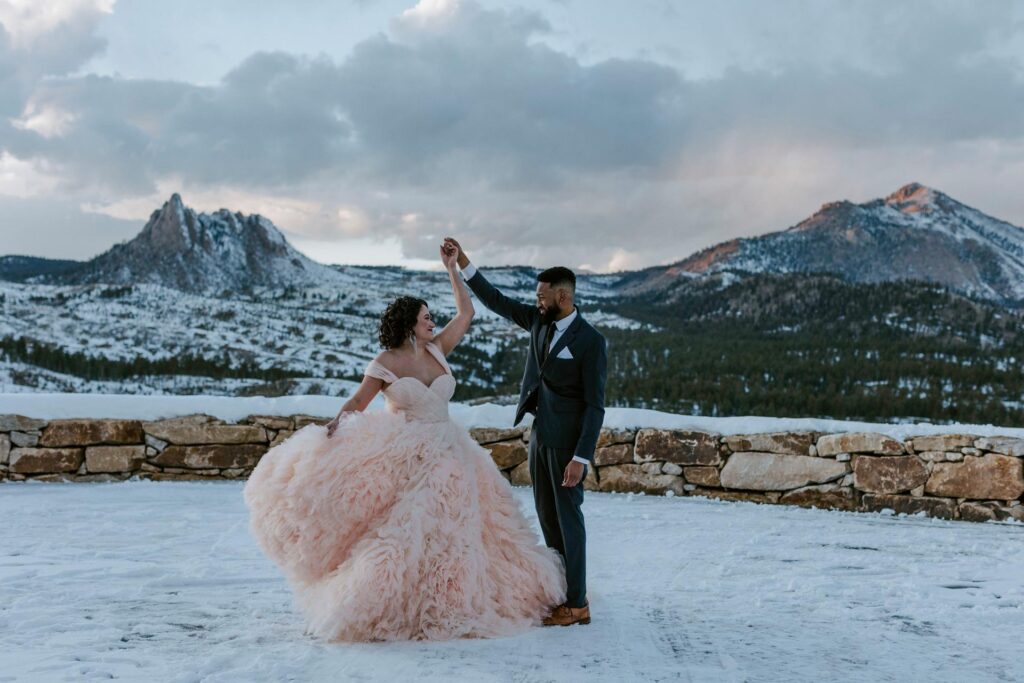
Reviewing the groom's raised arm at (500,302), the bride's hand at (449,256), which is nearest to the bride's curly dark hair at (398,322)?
the bride's hand at (449,256)

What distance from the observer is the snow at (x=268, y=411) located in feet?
26.5

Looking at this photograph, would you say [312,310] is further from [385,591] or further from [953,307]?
[385,591]

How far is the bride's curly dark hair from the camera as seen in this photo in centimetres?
421

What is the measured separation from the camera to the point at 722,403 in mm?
82312

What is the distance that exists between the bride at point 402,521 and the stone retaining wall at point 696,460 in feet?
13.9

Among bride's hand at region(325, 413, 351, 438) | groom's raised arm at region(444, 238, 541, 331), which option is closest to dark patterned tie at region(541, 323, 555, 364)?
groom's raised arm at region(444, 238, 541, 331)

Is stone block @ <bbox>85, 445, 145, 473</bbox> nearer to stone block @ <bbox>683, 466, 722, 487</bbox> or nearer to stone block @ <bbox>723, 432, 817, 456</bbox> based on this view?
stone block @ <bbox>683, 466, 722, 487</bbox>

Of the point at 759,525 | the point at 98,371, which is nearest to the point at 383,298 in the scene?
the point at 98,371

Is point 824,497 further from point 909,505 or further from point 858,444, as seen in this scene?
point 909,505

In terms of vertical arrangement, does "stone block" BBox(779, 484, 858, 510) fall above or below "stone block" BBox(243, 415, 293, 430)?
below

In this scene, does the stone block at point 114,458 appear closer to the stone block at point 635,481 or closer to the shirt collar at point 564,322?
the stone block at point 635,481

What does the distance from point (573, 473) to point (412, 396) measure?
35.5 inches

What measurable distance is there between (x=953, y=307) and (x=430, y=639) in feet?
500

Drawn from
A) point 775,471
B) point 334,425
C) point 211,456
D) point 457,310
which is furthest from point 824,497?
point 211,456
